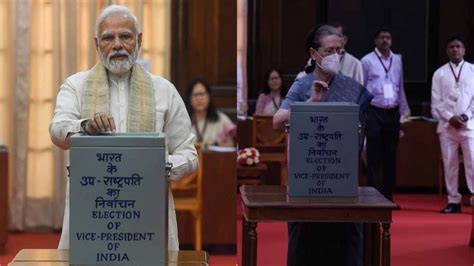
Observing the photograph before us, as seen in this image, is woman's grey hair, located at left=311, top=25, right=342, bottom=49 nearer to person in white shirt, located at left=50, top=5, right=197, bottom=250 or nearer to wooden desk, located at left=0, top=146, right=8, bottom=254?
person in white shirt, located at left=50, top=5, right=197, bottom=250

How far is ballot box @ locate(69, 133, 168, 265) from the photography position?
8.98ft

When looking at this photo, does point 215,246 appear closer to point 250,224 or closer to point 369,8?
point 250,224

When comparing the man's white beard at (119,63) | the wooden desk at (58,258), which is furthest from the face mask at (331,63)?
the wooden desk at (58,258)

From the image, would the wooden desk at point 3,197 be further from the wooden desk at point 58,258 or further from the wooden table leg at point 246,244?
the wooden desk at point 58,258

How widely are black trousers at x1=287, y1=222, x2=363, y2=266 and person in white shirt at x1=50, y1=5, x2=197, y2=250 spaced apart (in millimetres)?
1070

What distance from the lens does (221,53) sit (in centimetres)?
629

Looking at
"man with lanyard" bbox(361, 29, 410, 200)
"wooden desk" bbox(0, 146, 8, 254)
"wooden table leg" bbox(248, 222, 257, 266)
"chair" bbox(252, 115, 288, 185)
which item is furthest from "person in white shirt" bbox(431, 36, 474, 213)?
"wooden table leg" bbox(248, 222, 257, 266)

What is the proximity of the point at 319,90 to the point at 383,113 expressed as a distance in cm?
394

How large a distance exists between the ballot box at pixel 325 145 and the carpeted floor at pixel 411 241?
2249 millimetres

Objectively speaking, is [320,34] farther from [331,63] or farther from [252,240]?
[252,240]

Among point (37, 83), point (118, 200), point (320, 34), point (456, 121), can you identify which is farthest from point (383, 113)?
point (118, 200)

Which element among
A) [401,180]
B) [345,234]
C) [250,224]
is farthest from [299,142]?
[401,180]

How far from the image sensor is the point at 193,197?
6.34 meters

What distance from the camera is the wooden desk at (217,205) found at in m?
6.30
